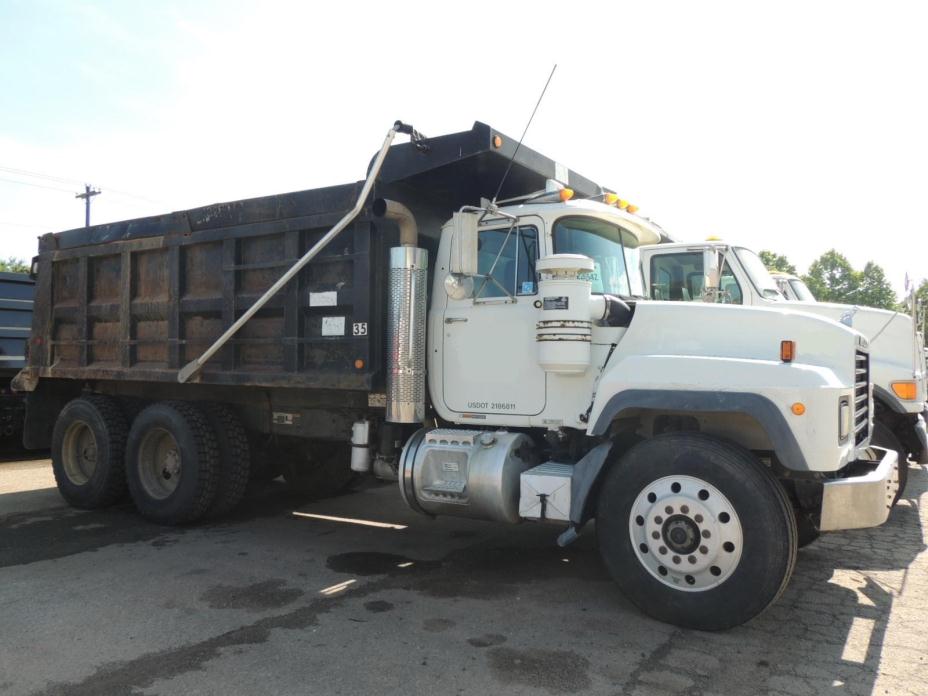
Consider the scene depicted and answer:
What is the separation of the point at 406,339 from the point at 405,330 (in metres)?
0.07

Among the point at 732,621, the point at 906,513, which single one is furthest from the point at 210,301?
the point at 906,513

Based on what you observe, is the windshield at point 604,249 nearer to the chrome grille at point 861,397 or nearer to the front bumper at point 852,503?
the chrome grille at point 861,397

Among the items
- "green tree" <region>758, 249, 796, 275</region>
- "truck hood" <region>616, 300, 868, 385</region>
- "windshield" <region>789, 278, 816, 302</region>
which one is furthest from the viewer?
"green tree" <region>758, 249, 796, 275</region>

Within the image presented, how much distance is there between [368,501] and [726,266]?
15.0 feet

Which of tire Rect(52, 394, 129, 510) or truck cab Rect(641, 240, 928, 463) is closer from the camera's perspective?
truck cab Rect(641, 240, 928, 463)

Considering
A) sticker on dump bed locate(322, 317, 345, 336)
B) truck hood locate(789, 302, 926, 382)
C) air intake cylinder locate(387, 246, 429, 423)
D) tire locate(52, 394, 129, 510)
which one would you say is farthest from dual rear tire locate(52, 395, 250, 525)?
truck hood locate(789, 302, 926, 382)

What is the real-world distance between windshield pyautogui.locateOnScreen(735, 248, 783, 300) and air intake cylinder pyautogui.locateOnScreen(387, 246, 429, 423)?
3.67m

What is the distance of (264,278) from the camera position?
612 centimetres

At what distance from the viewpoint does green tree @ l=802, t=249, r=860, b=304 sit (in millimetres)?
56991

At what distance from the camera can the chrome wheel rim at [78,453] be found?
298 inches

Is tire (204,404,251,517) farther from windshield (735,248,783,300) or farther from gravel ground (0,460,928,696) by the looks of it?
windshield (735,248,783,300)

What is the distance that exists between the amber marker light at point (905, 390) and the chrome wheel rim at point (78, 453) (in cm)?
827

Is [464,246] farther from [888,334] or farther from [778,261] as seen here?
[778,261]

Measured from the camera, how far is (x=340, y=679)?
134 inches
